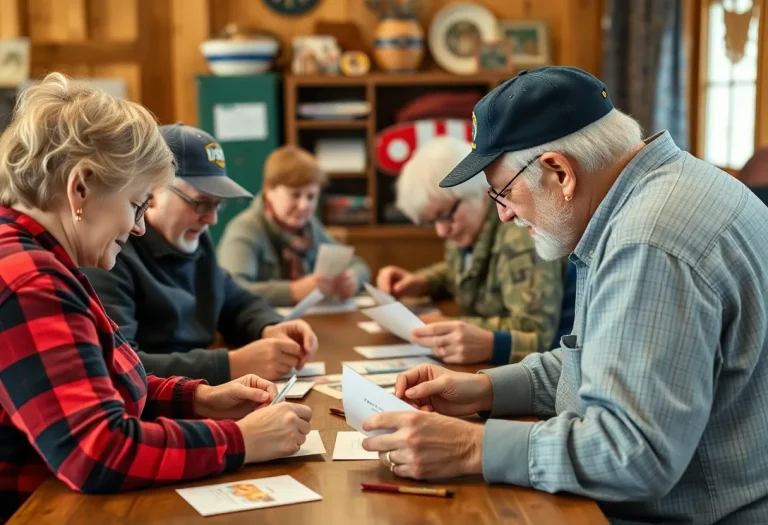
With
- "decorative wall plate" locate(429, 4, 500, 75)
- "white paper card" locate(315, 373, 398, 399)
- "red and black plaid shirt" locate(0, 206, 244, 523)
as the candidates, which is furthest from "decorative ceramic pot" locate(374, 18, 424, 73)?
"red and black plaid shirt" locate(0, 206, 244, 523)

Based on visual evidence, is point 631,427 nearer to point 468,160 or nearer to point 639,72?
point 468,160

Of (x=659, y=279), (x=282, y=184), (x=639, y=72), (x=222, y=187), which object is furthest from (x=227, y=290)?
(x=639, y=72)

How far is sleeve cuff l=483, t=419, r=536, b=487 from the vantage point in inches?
55.2

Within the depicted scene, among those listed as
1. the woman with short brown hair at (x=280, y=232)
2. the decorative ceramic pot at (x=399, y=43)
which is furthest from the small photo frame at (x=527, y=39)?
the woman with short brown hair at (x=280, y=232)

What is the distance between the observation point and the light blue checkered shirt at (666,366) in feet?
4.30

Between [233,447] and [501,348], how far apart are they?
3.33ft

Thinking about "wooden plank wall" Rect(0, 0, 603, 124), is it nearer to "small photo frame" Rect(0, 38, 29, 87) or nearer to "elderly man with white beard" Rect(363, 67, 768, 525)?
"small photo frame" Rect(0, 38, 29, 87)

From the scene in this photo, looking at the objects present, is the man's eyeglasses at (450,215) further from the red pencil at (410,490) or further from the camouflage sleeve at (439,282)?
the red pencil at (410,490)

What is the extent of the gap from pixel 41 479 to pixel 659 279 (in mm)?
1011

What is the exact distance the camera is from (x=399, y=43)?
5.43 metres

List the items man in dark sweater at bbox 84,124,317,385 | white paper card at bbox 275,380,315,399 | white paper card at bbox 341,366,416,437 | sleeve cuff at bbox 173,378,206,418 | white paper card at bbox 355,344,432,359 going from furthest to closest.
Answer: white paper card at bbox 355,344,432,359, man in dark sweater at bbox 84,124,317,385, white paper card at bbox 275,380,315,399, sleeve cuff at bbox 173,378,206,418, white paper card at bbox 341,366,416,437

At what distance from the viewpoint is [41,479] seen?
1475 mm

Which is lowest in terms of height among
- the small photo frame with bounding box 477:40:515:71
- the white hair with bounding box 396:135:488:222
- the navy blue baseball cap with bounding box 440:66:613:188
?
the white hair with bounding box 396:135:488:222

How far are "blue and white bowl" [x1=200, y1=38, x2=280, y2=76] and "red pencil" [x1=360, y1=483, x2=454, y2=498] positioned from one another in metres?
4.31
